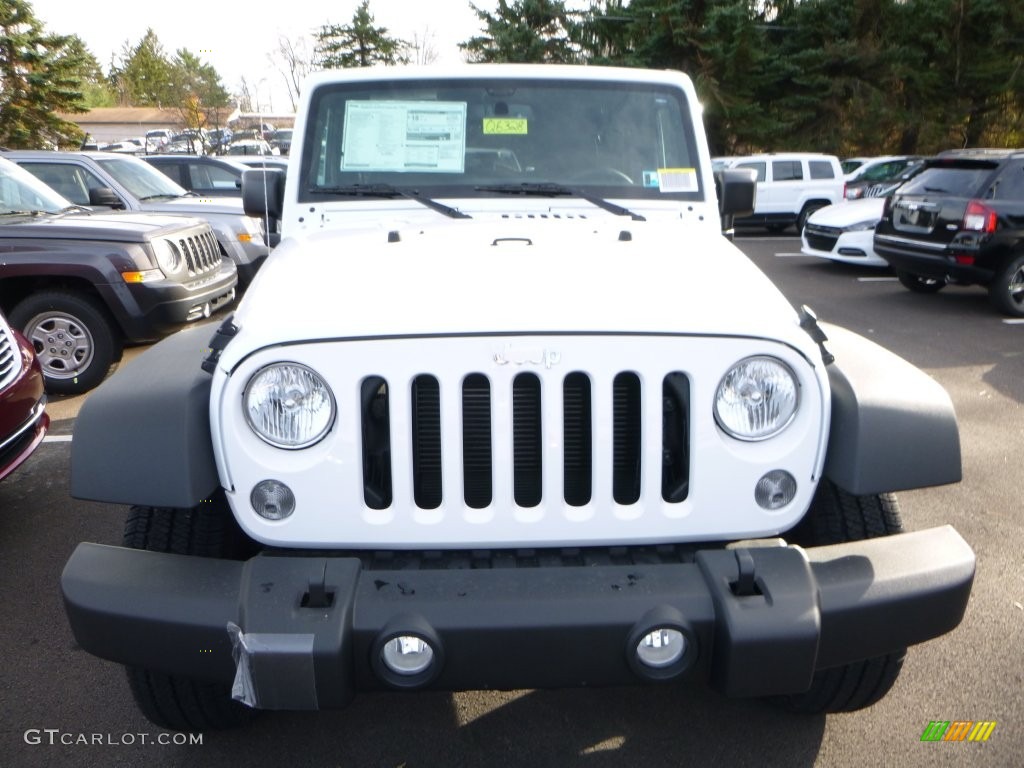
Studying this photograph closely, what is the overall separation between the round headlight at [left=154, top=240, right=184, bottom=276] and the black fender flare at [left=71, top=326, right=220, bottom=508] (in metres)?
4.58

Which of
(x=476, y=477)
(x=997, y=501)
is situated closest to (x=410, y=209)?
(x=476, y=477)

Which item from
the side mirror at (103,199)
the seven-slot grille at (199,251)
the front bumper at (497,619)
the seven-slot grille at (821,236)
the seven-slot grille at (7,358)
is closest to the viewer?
the front bumper at (497,619)

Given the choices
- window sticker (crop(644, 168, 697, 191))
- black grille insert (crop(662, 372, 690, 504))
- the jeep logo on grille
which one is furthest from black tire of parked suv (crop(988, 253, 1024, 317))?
the jeep logo on grille

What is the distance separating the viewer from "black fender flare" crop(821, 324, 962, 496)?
6.67 feet

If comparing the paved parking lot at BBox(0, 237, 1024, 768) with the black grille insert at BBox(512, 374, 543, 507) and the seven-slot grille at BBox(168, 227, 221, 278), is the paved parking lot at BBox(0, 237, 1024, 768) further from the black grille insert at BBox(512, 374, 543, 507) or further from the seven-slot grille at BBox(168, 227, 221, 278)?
the seven-slot grille at BBox(168, 227, 221, 278)

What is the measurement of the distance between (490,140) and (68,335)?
4.18 meters

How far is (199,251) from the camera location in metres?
6.96

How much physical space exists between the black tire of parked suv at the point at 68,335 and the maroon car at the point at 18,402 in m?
2.13

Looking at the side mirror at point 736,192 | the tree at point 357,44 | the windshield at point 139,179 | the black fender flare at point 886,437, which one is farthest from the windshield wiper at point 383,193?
the tree at point 357,44

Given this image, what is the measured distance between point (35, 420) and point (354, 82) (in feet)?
6.84

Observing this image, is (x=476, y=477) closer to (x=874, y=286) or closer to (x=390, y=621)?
(x=390, y=621)

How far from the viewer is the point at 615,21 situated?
2702cm

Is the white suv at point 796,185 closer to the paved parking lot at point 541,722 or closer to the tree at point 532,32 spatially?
the tree at point 532,32

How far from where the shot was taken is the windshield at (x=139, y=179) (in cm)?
898
